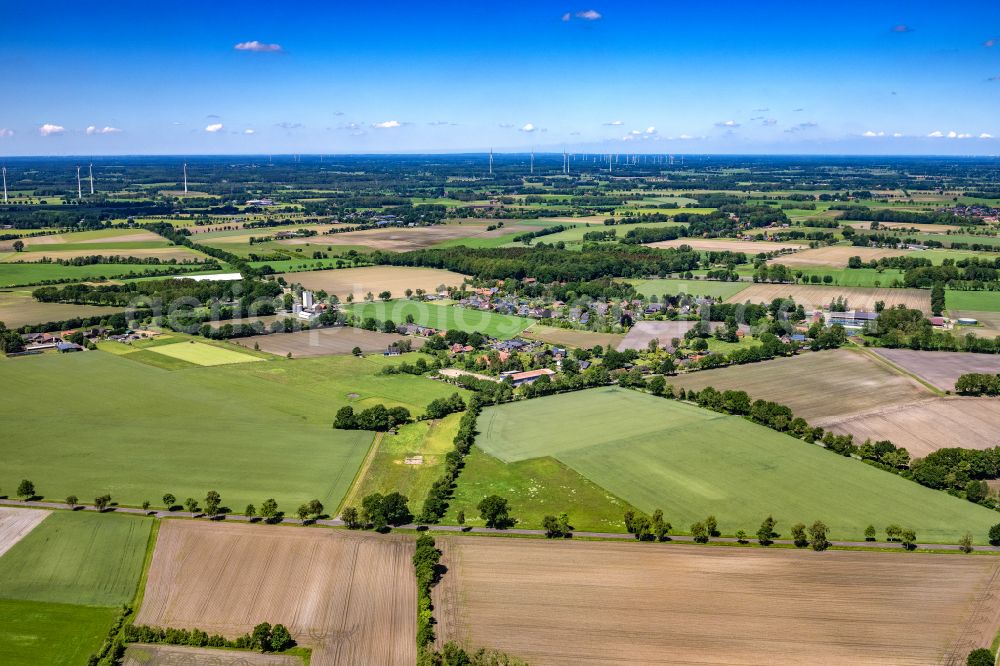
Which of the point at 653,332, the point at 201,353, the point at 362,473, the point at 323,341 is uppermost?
the point at 653,332

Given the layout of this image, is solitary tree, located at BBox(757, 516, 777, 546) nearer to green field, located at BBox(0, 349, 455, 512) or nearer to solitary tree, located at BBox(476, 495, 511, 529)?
solitary tree, located at BBox(476, 495, 511, 529)

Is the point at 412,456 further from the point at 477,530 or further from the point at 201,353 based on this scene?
the point at 201,353

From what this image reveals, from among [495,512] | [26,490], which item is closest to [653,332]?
[495,512]

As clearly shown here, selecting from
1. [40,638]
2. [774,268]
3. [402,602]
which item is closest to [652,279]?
[774,268]

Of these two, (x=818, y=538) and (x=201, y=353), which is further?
(x=201, y=353)

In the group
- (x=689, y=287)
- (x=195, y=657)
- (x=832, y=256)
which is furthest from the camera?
(x=832, y=256)

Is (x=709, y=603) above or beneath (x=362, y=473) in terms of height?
beneath

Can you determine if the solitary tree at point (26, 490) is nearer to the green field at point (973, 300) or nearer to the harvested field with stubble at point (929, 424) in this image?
the harvested field with stubble at point (929, 424)

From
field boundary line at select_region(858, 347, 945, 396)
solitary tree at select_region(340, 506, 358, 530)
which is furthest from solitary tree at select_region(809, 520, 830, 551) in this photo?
field boundary line at select_region(858, 347, 945, 396)
